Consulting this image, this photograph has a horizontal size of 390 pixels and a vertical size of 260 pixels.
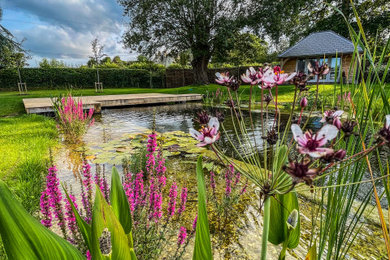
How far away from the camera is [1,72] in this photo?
18.7 metres

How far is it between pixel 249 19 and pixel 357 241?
17174mm

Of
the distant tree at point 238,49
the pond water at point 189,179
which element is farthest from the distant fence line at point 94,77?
the pond water at point 189,179

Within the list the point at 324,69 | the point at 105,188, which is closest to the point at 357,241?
the point at 324,69

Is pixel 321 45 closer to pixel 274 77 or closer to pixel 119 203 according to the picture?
pixel 274 77

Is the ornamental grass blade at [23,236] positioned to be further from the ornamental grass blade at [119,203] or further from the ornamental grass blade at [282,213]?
the ornamental grass blade at [282,213]

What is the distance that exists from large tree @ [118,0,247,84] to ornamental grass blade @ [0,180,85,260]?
1711cm

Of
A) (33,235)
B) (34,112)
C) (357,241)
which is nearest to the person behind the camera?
(33,235)

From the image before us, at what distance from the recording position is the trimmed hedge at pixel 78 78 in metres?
19.5

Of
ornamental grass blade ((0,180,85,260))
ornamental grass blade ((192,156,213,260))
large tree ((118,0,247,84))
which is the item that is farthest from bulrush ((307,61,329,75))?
large tree ((118,0,247,84))

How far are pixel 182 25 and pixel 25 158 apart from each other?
676 inches

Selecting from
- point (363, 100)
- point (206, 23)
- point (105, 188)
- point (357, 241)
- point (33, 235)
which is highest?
point (206, 23)

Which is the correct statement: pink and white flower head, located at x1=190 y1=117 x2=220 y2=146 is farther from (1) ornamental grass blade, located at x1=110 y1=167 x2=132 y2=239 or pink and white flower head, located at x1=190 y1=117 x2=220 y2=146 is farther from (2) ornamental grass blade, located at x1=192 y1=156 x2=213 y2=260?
(1) ornamental grass blade, located at x1=110 y1=167 x2=132 y2=239

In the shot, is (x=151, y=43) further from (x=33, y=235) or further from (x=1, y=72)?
(x=33, y=235)

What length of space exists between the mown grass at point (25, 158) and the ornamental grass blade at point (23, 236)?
0.82 meters
